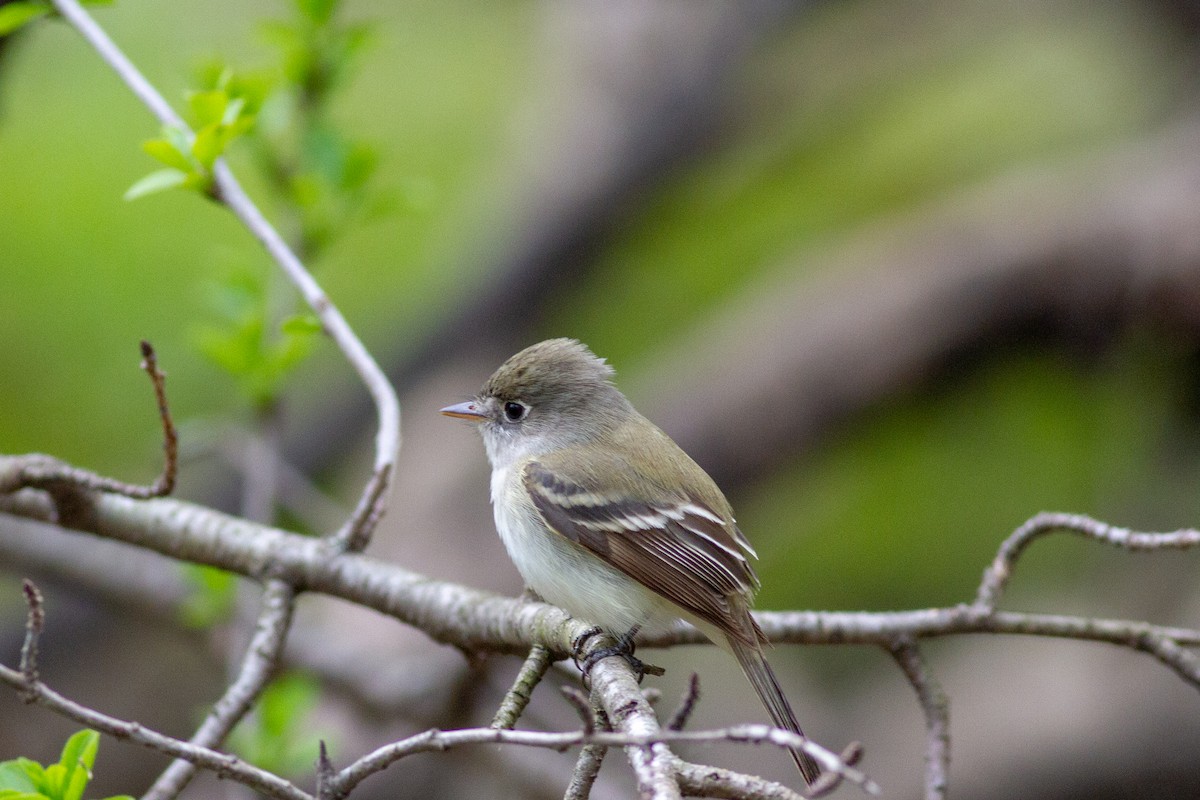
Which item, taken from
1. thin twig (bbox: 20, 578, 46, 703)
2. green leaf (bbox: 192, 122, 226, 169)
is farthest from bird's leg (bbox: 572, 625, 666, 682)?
green leaf (bbox: 192, 122, 226, 169)

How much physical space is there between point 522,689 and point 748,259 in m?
5.68

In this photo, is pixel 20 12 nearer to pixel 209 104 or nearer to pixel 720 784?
pixel 209 104

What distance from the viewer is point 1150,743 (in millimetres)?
5172

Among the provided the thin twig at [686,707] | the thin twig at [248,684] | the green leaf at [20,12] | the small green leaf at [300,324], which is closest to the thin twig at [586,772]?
the thin twig at [686,707]

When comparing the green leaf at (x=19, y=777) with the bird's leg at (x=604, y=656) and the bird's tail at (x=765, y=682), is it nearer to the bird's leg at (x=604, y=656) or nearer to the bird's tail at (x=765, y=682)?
the bird's leg at (x=604, y=656)

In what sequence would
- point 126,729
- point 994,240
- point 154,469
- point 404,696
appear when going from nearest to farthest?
point 126,729
point 404,696
point 154,469
point 994,240

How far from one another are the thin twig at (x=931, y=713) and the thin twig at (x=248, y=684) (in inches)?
56.9

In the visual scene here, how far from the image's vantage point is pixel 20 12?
2807mm

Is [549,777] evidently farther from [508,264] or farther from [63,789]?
[508,264]

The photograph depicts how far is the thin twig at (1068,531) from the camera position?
7.73 ft

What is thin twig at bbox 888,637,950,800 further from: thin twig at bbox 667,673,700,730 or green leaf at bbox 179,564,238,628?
green leaf at bbox 179,564,238,628

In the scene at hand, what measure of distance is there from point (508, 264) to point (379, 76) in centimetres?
251

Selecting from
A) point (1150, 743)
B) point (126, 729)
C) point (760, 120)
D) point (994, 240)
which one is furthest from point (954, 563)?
point (126, 729)

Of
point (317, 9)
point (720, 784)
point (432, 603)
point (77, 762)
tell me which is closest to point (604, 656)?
point (432, 603)
